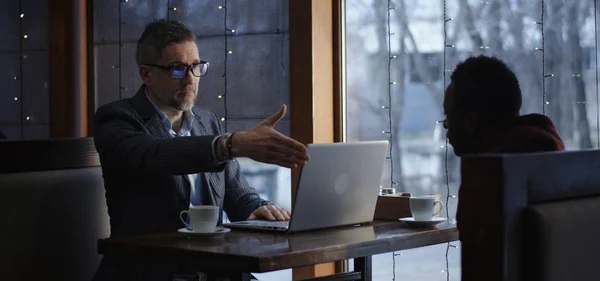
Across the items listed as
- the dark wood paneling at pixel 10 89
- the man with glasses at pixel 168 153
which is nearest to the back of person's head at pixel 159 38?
the man with glasses at pixel 168 153

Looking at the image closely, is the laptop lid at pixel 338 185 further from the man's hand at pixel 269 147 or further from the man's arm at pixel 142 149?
the man's arm at pixel 142 149

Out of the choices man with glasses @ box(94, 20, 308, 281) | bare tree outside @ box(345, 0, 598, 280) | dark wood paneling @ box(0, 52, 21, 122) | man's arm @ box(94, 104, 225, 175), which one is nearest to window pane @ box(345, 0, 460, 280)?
bare tree outside @ box(345, 0, 598, 280)

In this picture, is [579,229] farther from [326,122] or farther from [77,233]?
[326,122]

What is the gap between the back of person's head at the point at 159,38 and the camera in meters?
3.18

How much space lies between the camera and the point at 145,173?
2.92 m


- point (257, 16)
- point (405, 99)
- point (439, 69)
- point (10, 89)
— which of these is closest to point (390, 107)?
point (405, 99)

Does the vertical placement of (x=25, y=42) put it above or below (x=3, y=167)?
above

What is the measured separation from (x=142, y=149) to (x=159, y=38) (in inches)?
21.1

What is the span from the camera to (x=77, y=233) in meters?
3.21

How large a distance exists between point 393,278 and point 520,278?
3092 millimetres

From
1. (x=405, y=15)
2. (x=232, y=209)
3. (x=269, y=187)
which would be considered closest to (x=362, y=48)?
(x=405, y=15)

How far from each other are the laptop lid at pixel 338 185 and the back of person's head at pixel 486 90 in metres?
0.41

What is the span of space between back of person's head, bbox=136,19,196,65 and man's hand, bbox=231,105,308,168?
676mm

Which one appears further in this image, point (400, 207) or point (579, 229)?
point (400, 207)
